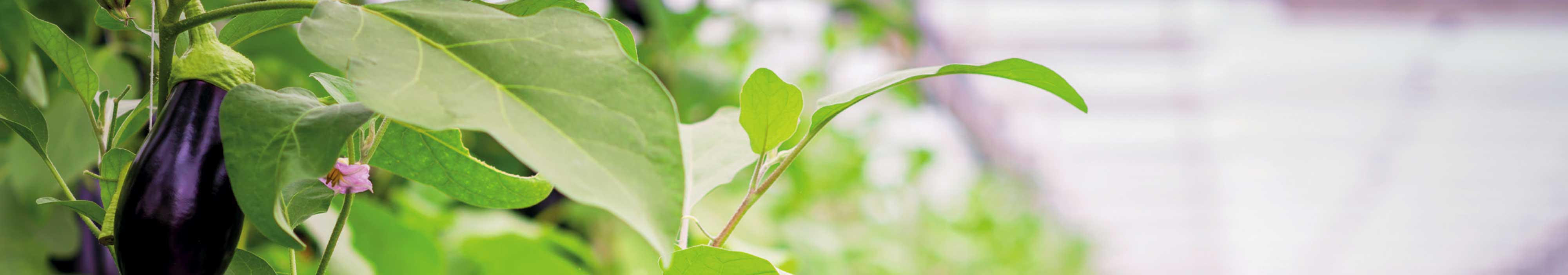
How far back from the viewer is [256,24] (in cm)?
21

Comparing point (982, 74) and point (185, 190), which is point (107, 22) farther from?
point (982, 74)

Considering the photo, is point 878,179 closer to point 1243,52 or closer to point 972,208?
point 972,208

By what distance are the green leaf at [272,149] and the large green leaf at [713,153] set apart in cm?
11

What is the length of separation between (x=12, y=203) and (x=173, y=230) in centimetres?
34

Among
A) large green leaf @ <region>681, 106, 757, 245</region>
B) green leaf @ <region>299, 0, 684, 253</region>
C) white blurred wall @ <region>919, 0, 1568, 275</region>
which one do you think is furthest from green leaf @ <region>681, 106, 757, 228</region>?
white blurred wall @ <region>919, 0, 1568, 275</region>

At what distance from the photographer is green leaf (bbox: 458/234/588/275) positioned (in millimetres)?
653

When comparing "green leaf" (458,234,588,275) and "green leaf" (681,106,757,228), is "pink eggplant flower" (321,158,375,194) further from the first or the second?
"green leaf" (458,234,588,275)

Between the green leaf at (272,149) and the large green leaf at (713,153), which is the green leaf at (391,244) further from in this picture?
the green leaf at (272,149)

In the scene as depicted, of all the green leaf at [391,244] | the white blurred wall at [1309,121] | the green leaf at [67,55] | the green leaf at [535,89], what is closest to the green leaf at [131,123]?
the green leaf at [67,55]

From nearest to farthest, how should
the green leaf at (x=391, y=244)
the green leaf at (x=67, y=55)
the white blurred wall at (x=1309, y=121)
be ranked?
the green leaf at (x=67, y=55) → the green leaf at (x=391, y=244) → the white blurred wall at (x=1309, y=121)

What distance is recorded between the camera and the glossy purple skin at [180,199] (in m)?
0.16

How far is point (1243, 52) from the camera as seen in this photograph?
2.86m

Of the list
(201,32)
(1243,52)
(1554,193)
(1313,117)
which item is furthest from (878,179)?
(1554,193)

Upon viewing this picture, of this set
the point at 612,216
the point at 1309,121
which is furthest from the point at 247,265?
the point at 1309,121
